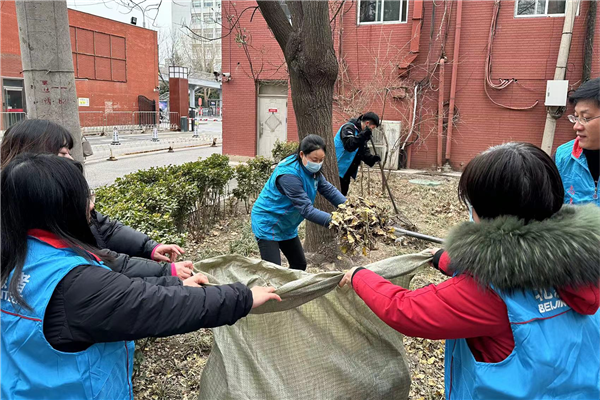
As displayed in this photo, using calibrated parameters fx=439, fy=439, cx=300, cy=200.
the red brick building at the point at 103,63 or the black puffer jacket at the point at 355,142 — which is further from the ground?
the red brick building at the point at 103,63

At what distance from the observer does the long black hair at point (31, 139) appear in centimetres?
215

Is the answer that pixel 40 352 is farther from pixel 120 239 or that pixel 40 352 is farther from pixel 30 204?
pixel 120 239

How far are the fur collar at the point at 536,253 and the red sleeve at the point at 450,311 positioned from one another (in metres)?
0.05

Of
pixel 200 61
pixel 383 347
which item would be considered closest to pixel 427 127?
pixel 383 347

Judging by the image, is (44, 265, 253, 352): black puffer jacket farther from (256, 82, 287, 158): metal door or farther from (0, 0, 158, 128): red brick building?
(0, 0, 158, 128): red brick building

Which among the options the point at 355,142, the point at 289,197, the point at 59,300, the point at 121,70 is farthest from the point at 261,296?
the point at 121,70

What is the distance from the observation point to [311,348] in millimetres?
2150

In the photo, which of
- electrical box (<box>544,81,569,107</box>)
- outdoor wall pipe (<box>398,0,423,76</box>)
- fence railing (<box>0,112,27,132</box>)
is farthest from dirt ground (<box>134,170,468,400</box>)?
Answer: fence railing (<box>0,112,27,132</box>)

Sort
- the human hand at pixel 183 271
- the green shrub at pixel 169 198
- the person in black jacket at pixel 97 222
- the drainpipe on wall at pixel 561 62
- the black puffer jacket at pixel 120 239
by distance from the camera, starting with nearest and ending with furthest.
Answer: the human hand at pixel 183 271 < the person in black jacket at pixel 97 222 < the black puffer jacket at pixel 120 239 < the green shrub at pixel 169 198 < the drainpipe on wall at pixel 561 62

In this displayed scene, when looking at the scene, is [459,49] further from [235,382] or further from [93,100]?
[93,100]

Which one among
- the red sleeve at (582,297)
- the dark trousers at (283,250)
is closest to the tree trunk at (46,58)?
the dark trousers at (283,250)

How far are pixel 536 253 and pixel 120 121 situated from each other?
29368 mm

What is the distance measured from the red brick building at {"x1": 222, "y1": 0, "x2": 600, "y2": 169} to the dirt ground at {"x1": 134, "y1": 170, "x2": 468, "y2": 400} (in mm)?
3545

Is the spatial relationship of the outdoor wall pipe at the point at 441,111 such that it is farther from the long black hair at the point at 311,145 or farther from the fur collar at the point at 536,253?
the fur collar at the point at 536,253
